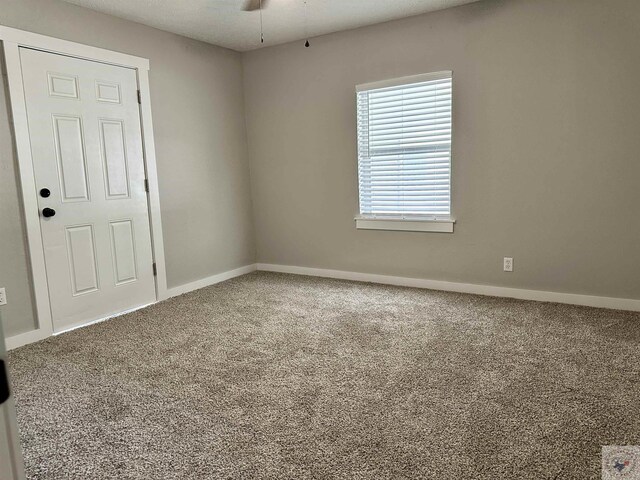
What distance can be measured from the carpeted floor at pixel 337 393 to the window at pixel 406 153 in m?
1.01

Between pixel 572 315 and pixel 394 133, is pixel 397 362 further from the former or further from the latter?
pixel 394 133

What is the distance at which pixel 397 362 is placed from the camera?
2580 mm

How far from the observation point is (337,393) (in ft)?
7.32

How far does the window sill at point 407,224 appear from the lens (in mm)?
4012

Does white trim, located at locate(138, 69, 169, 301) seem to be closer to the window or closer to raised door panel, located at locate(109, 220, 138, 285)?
raised door panel, located at locate(109, 220, 138, 285)

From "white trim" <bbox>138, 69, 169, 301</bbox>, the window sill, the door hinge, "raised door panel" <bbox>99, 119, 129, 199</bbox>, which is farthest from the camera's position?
the window sill

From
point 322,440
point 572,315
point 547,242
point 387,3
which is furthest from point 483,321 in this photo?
point 387,3

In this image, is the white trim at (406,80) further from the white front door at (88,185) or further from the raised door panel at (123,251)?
the raised door panel at (123,251)

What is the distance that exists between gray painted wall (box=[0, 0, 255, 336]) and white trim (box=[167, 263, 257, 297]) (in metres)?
0.05

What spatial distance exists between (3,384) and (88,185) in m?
3.31

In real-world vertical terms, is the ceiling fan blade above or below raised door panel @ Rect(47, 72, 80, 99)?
above

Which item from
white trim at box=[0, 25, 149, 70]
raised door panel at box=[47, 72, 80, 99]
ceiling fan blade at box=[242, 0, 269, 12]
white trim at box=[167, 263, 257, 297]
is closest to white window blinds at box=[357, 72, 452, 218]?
ceiling fan blade at box=[242, 0, 269, 12]

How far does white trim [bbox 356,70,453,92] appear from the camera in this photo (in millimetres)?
3809

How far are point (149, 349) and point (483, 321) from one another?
2368 mm
